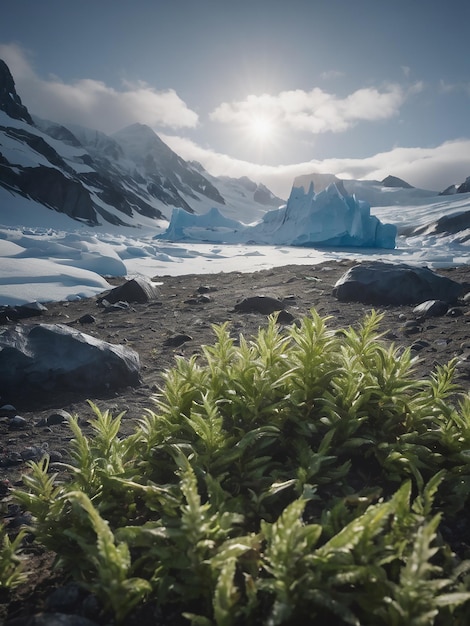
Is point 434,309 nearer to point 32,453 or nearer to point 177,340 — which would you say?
point 177,340

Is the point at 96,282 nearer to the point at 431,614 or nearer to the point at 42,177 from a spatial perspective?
the point at 431,614

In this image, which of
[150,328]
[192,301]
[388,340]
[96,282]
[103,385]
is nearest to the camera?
Result: [103,385]

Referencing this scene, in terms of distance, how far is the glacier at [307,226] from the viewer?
111 feet

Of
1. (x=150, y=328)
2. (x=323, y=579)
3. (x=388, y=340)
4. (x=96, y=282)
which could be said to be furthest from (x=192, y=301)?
(x=323, y=579)

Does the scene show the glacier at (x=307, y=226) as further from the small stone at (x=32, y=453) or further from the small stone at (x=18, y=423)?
the small stone at (x=32, y=453)

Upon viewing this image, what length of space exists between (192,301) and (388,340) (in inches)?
203

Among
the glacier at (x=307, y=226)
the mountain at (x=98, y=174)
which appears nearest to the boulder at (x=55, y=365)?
the glacier at (x=307, y=226)

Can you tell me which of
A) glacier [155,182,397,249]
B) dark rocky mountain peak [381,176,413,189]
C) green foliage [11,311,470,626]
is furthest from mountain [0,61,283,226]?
green foliage [11,311,470,626]

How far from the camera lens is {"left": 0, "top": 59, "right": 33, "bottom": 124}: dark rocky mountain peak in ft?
364

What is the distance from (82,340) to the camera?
4.65 metres

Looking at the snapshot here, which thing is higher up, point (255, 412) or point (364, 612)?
point (255, 412)

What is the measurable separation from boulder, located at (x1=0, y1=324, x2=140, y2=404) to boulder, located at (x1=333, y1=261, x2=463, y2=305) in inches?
237

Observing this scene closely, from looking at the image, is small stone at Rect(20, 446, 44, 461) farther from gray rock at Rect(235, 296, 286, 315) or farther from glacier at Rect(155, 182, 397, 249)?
glacier at Rect(155, 182, 397, 249)

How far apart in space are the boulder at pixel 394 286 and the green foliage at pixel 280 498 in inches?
266
